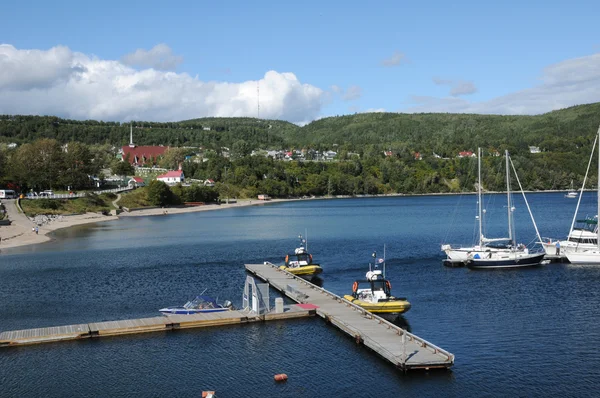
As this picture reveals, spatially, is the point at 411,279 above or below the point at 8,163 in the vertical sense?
below

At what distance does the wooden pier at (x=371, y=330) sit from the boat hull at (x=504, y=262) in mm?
18695

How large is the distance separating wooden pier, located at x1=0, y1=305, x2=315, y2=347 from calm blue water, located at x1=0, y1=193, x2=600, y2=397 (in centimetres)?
82

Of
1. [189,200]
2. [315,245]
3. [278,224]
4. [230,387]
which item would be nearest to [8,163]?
[189,200]

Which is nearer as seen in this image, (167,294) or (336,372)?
(336,372)

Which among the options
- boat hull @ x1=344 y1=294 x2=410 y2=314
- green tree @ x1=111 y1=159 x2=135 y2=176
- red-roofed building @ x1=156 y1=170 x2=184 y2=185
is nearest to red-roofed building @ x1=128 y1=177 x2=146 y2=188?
green tree @ x1=111 y1=159 x2=135 y2=176

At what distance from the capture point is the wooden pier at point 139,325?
34469 millimetres

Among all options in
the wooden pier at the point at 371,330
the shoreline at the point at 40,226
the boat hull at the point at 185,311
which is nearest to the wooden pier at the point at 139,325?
the boat hull at the point at 185,311

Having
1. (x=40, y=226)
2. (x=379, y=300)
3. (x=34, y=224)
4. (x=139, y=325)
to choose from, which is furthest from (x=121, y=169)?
(x=379, y=300)

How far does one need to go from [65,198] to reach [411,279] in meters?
87.6

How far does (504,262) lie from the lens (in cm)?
5828

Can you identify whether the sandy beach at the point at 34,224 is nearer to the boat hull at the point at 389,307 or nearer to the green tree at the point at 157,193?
the green tree at the point at 157,193

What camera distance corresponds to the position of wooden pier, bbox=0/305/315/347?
113ft

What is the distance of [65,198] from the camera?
119875mm

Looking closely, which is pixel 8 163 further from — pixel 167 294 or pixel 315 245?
pixel 167 294
